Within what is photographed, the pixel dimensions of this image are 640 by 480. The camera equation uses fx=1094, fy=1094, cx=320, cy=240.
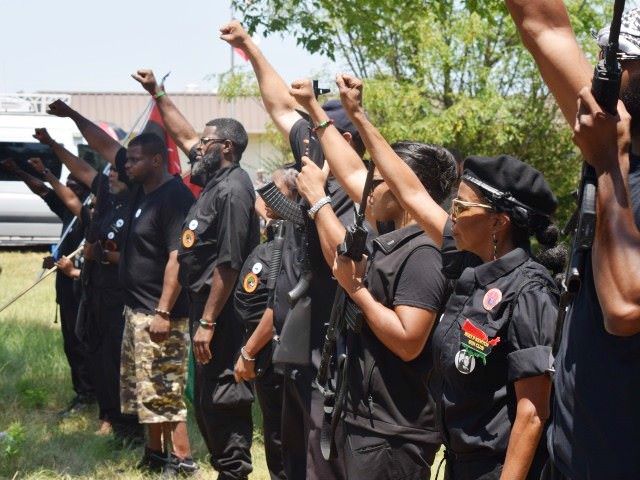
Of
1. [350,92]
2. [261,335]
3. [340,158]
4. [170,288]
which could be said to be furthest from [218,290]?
[350,92]

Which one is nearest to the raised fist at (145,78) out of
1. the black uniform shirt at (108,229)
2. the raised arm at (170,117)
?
the raised arm at (170,117)

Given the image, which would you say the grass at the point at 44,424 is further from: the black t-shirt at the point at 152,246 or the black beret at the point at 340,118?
the black beret at the point at 340,118

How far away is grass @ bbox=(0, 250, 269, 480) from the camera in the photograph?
269 inches

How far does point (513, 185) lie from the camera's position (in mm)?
3260

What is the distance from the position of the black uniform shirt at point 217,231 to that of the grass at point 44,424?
134cm

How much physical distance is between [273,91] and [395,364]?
174cm

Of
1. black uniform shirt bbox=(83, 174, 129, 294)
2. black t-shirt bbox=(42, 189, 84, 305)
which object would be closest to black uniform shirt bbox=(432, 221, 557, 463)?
black uniform shirt bbox=(83, 174, 129, 294)

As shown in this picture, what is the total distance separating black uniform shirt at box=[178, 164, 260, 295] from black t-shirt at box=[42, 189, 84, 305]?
8.60 feet

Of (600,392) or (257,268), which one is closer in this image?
(600,392)

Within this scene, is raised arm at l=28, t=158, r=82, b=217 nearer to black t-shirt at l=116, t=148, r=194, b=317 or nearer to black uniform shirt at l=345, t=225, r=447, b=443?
black t-shirt at l=116, t=148, r=194, b=317

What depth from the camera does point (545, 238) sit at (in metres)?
3.38

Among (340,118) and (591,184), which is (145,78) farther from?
(591,184)

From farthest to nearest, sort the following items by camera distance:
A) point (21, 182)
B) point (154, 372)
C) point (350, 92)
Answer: point (21, 182) < point (154, 372) < point (350, 92)

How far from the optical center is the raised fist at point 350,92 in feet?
12.3
